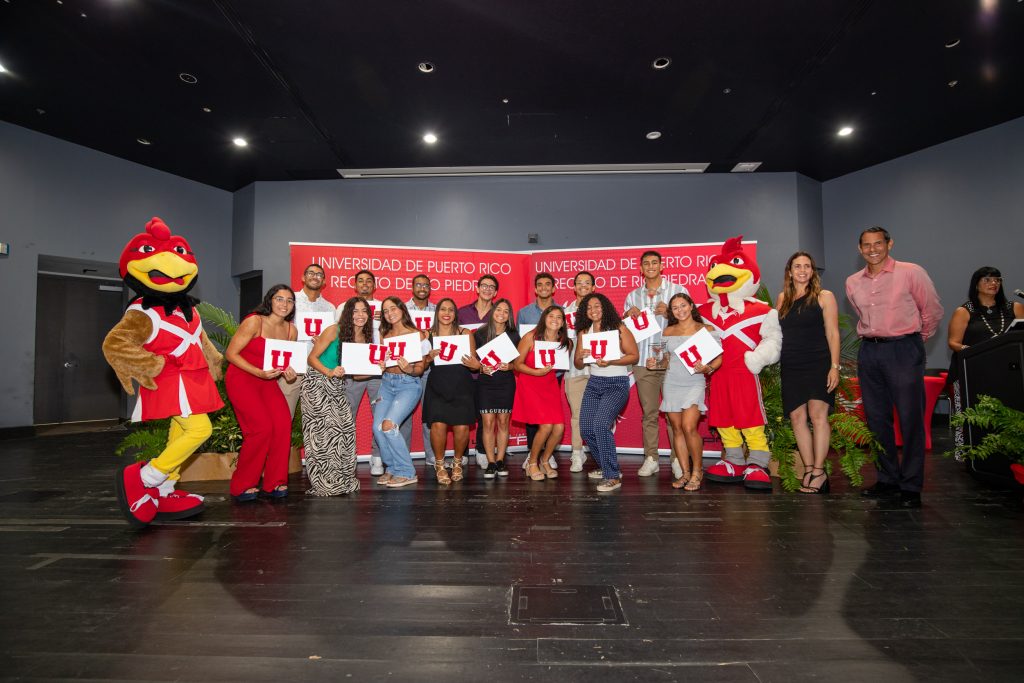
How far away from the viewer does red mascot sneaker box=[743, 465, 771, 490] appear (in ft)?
13.9

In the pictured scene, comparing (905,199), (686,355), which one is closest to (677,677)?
(686,355)

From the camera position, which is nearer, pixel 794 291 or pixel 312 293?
pixel 794 291

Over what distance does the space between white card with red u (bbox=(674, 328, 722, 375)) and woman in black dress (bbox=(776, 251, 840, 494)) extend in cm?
59

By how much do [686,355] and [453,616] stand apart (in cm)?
288

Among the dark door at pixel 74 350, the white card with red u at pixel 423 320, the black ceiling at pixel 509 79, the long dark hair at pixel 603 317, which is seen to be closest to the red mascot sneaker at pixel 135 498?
the white card with red u at pixel 423 320

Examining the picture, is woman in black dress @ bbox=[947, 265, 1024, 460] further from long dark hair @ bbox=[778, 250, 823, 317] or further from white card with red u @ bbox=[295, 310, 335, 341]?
white card with red u @ bbox=[295, 310, 335, 341]

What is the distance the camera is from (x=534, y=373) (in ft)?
15.4

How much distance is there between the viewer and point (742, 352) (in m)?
4.29

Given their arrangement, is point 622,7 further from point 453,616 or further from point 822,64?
point 453,616

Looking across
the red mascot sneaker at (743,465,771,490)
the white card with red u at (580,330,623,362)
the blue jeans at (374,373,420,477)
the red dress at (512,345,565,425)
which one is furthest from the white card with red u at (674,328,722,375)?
the blue jeans at (374,373,420,477)

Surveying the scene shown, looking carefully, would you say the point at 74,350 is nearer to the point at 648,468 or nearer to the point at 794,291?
the point at 648,468

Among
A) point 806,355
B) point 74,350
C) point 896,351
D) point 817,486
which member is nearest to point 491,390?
point 806,355

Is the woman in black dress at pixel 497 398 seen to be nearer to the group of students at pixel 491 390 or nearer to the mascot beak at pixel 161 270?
the group of students at pixel 491 390

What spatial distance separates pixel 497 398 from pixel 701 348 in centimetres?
188
